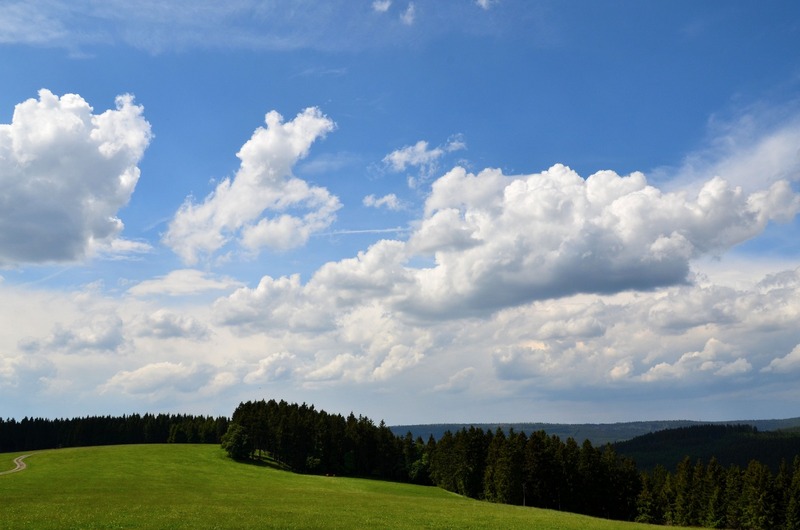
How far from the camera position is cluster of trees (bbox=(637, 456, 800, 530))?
97125 millimetres

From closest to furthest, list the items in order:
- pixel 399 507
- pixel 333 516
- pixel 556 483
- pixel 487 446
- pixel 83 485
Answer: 1. pixel 333 516
2. pixel 399 507
3. pixel 83 485
4. pixel 556 483
5. pixel 487 446

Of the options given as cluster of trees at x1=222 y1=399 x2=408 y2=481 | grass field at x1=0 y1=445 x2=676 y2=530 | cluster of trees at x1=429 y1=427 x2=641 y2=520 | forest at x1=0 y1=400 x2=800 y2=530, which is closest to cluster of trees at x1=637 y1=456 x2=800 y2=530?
forest at x1=0 y1=400 x2=800 y2=530

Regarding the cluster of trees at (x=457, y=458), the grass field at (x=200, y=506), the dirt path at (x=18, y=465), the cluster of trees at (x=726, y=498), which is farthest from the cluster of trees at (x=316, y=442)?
the cluster of trees at (x=726, y=498)

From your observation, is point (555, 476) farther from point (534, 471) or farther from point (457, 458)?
point (457, 458)

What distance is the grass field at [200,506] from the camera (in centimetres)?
4331

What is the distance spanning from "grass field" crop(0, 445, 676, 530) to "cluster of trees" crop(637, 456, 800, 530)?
1642 inches

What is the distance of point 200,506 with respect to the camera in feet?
177

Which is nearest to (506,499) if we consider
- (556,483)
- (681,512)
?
(556,483)

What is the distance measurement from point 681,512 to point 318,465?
8049 cm

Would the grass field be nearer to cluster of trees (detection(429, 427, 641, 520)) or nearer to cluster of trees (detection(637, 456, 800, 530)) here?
cluster of trees (detection(429, 427, 641, 520))

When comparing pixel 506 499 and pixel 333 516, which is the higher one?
pixel 333 516

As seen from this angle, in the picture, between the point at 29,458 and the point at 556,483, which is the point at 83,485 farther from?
the point at 556,483

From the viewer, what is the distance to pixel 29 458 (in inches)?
5025

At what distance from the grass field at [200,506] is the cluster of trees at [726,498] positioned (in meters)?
41.7
